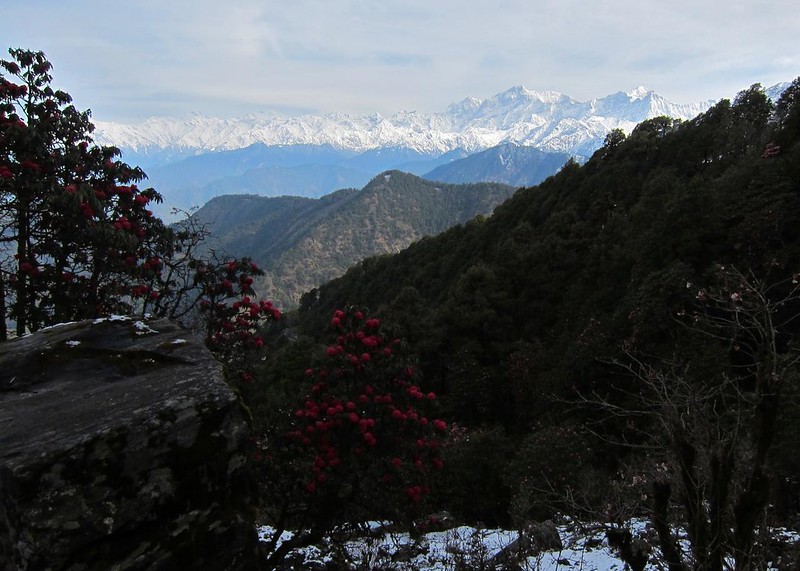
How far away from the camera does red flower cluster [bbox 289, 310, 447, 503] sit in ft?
21.4

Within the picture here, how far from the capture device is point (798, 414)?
11125mm

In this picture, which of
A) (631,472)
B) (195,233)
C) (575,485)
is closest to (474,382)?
(575,485)

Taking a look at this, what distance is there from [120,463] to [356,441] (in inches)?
115

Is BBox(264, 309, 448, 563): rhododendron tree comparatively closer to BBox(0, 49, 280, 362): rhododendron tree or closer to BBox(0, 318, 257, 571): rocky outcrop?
BBox(0, 318, 257, 571): rocky outcrop

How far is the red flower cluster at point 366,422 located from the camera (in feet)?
21.4

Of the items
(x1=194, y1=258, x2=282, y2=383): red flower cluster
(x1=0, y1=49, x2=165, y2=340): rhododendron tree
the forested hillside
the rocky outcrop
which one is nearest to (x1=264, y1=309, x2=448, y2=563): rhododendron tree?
the rocky outcrop

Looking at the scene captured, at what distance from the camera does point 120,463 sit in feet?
16.1

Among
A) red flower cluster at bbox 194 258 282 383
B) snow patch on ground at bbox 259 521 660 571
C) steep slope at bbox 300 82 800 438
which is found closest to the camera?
snow patch on ground at bbox 259 521 660 571

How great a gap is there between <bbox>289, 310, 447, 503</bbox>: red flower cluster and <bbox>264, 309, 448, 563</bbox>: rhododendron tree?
1 centimetres

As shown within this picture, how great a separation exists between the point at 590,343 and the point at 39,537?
23053 millimetres

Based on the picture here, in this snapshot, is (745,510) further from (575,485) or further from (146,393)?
(575,485)

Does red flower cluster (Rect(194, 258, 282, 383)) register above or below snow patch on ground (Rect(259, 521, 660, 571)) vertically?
above

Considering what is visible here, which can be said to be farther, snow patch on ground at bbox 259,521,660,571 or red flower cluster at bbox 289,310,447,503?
snow patch on ground at bbox 259,521,660,571

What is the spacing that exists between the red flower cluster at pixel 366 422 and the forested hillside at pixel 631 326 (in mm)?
928
